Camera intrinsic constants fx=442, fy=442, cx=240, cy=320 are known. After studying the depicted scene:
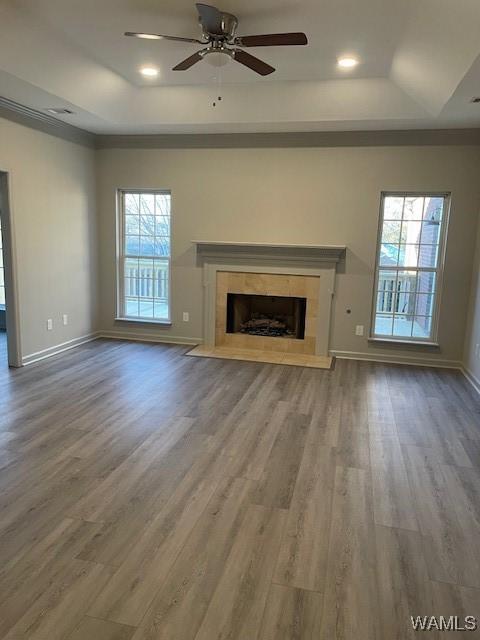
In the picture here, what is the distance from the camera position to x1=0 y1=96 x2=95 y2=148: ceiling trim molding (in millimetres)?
4527

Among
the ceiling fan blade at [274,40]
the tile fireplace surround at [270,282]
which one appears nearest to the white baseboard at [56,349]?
the tile fireplace surround at [270,282]

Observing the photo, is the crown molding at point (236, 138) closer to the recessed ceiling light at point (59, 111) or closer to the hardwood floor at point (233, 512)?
the recessed ceiling light at point (59, 111)

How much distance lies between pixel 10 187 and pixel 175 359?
2.64m

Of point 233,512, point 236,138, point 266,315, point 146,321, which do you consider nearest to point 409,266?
point 266,315

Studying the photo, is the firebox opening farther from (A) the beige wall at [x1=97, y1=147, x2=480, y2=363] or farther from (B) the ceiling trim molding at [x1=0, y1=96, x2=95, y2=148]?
(B) the ceiling trim molding at [x1=0, y1=96, x2=95, y2=148]

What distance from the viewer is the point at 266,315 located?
6.55m

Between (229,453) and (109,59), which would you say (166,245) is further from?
(229,453)

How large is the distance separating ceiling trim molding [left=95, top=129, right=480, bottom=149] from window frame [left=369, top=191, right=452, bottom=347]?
1.90ft

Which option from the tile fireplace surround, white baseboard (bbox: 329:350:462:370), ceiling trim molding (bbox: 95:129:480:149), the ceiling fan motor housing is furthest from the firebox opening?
the ceiling fan motor housing

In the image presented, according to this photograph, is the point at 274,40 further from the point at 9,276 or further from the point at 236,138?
the point at 9,276

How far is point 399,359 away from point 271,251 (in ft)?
7.08

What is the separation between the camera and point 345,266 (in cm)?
567

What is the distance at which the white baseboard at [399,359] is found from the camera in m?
5.52

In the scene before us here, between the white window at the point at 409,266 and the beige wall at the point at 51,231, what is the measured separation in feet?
12.9
